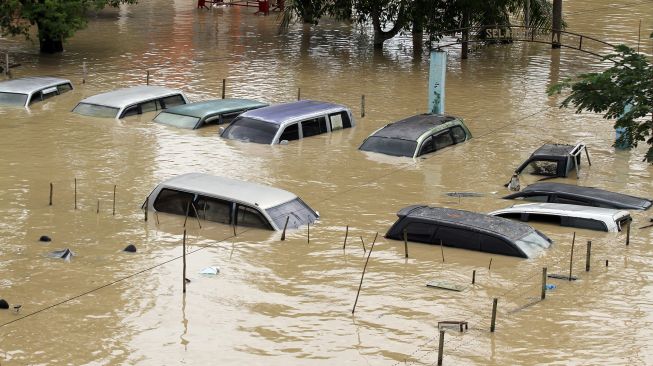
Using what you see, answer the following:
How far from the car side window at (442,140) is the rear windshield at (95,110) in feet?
25.8

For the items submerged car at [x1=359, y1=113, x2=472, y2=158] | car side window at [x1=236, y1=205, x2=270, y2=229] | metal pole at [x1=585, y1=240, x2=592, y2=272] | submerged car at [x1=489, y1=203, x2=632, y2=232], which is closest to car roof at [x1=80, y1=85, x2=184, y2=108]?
submerged car at [x1=359, y1=113, x2=472, y2=158]

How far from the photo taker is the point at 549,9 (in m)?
42.9

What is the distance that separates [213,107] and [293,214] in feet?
30.8

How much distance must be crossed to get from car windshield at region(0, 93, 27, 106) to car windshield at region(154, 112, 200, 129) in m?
3.94

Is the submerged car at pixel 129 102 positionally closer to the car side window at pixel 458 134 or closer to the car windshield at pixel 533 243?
the car side window at pixel 458 134

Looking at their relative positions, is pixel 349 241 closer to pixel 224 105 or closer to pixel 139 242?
pixel 139 242

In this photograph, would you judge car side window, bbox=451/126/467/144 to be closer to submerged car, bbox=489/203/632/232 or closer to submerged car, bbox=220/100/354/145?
submerged car, bbox=220/100/354/145

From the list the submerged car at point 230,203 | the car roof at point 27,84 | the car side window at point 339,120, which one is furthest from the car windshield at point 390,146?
the car roof at point 27,84

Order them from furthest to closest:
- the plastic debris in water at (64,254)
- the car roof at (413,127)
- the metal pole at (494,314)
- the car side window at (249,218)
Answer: the car roof at (413,127) < the car side window at (249,218) < the plastic debris in water at (64,254) < the metal pole at (494,314)

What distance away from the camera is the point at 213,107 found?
1155 inches

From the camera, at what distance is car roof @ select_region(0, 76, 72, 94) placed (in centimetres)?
3122

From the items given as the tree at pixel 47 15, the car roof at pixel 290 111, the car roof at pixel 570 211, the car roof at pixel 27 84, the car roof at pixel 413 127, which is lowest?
the car roof at pixel 570 211

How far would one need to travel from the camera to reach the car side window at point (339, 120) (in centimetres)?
2880

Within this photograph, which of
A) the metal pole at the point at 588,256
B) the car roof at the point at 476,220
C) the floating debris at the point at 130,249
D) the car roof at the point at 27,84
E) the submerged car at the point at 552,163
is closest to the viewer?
the metal pole at the point at 588,256
